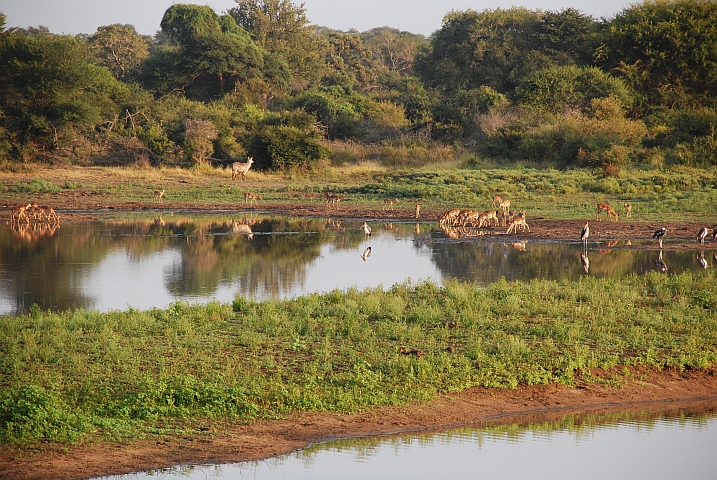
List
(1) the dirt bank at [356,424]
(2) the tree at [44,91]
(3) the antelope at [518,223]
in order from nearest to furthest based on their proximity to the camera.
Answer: (1) the dirt bank at [356,424] → (3) the antelope at [518,223] → (2) the tree at [44,91]

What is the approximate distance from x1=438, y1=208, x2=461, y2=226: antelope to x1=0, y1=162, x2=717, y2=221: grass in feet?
9.07

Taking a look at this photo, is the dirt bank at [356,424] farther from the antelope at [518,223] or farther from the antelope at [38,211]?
the antelope at [38,211]

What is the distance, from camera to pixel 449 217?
2341cm

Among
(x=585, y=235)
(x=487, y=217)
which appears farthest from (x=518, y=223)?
(x=585, y=235)

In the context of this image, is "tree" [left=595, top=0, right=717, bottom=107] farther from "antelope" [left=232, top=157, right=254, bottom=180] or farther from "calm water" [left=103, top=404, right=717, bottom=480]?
"calm water" [left=103, top=404, right=717, bottom=480]

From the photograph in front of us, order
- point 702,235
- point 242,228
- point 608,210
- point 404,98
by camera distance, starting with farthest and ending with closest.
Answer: point 404,98
point 608,210
point 242,228
point 702,235

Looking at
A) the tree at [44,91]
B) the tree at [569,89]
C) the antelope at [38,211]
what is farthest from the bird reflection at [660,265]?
the tree at [44,91]

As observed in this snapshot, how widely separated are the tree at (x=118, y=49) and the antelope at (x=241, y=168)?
96.3ft

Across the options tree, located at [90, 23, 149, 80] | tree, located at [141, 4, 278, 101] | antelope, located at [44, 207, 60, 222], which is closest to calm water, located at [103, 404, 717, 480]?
antelope, located at [44, 207, 60, 222]

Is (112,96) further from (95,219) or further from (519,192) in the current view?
(519,192)

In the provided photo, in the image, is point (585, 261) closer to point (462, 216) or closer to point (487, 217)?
point (487, 217)

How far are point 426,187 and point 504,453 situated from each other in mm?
23523

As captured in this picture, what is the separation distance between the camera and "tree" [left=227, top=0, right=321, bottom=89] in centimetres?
6494

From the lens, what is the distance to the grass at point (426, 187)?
2731 centimetres
